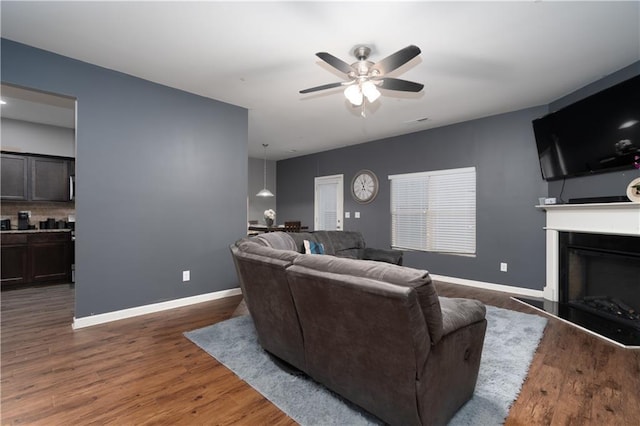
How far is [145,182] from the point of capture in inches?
135

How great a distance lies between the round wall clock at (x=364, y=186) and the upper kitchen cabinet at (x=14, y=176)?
582cm

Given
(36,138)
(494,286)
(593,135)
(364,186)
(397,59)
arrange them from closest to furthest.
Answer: (397,59)
(593,135)
(494,286)
(36,138)
(364,186)

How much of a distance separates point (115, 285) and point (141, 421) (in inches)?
78.8

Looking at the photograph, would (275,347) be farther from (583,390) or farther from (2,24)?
(2,24)

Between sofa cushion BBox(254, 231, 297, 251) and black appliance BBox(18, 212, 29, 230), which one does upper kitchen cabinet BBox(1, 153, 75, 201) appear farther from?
sofa cushion BBox(254, 231, 297, 251)

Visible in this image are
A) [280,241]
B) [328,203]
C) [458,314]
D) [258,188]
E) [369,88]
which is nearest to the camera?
[458,314]

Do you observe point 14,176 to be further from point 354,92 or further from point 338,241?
point 354,92

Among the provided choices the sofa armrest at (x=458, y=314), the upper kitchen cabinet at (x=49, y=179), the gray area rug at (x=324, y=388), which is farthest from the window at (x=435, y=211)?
the upper kitchen cabinet at (x=49, y=179)

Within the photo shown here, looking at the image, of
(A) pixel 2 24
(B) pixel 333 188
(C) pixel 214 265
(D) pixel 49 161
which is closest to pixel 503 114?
(B) pixel 333 188

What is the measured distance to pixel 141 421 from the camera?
166 centimetres

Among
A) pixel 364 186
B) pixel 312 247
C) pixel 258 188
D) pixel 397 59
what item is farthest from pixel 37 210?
pixel 397 59

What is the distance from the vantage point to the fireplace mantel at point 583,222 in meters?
3.01

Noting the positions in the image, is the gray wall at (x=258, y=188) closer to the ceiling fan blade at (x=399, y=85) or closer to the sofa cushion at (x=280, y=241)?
the sofa cushion at (x=280, y=241)

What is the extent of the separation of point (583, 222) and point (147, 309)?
521 cm
